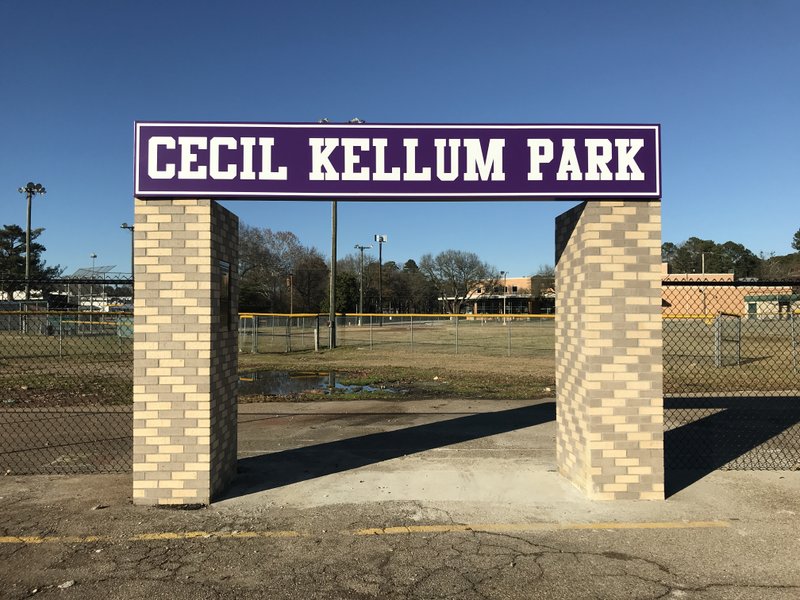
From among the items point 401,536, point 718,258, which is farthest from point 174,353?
point 718,258

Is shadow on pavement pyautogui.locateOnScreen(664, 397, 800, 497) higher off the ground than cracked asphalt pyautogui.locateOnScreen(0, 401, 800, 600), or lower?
higher

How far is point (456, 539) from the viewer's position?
4371mm

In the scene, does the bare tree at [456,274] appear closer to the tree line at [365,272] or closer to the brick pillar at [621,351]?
the tree line at [365,272]

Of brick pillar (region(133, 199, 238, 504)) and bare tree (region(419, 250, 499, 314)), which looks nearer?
brick pillar (region(133, 199, 238, 504))

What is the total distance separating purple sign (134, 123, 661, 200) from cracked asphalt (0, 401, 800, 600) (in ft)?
9.69

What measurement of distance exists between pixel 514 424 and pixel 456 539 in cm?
446

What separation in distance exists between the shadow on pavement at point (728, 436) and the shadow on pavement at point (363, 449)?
214 cm

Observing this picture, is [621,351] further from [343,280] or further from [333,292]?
[343,280]

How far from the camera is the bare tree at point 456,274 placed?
94938mm

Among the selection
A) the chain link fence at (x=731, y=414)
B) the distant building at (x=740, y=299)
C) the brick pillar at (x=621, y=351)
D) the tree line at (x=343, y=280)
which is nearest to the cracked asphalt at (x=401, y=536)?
the brick pillar at (x=621, y=351)

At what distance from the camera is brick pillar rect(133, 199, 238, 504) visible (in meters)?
5.10

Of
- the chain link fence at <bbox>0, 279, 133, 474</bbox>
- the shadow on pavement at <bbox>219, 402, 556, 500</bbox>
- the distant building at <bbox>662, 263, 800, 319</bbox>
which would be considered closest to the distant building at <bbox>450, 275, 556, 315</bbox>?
the distant building at <bbox>662, 263, 800, 319</bbox>

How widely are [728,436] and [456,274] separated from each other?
288 feet

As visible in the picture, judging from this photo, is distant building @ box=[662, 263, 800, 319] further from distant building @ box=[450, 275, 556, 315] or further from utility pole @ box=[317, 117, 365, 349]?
distant building @ box=[450, 275, 556, 315]
